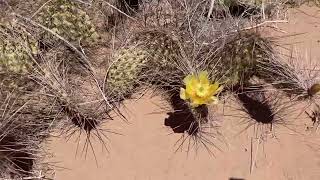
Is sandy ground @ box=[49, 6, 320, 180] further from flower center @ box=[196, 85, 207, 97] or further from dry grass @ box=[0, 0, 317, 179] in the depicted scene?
flower center @ box=[196, 85, 207, 97]

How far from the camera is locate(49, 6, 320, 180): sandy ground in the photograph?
90.4 inches

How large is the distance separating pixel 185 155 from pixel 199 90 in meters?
0.30

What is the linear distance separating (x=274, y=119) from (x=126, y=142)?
0.68 metres

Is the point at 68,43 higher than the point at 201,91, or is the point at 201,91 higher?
the point at 68,43

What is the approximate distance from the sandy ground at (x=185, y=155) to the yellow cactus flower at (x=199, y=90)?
20cm

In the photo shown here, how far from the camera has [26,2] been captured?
8.77ft

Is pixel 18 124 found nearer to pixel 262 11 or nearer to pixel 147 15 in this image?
pixel 147 15

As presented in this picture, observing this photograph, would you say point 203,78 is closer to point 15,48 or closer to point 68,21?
point 68,21

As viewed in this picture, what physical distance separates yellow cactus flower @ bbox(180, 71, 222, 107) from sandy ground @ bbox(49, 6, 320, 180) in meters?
0.20

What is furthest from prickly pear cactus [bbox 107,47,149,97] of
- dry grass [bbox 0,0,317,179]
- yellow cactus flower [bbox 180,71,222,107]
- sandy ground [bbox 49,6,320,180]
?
yellow cactus flower [bbox 180,71,222,107]

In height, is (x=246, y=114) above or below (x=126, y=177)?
above

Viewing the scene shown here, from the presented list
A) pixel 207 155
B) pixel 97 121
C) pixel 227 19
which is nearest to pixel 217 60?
pixel 227 19

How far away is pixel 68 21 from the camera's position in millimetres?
2533

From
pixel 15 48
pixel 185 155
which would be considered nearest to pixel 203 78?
pixel 185 155
